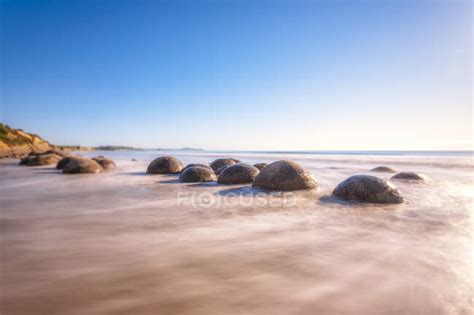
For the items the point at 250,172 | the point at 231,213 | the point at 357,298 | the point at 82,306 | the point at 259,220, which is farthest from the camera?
the point at 250,172

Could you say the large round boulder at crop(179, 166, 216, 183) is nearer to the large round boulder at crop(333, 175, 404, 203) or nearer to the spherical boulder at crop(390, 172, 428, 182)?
the large round boulder at crop(333, 175, 404, 203)

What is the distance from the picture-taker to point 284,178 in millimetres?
5879

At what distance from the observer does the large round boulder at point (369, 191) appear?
458 centimetres

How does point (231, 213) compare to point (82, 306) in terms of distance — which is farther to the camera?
point (231, 213)

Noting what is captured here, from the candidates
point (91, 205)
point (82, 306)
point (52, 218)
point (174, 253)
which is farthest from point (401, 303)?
point (91, 205)

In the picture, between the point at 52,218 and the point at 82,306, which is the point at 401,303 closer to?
the point at 82,306

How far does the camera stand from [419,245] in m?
2.48

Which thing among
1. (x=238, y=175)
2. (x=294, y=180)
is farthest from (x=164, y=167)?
(x=294, y=180)

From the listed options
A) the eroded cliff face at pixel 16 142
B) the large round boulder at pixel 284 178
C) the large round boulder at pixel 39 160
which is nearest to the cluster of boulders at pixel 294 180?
the large round boulder at pixel 284 178

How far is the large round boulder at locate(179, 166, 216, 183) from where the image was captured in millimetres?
7484

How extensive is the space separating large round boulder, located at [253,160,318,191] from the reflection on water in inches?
74.8

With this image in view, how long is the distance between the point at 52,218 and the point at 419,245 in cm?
435

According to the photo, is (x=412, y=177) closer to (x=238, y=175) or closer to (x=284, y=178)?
(x=284, y=178)

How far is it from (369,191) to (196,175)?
15.3 ft
